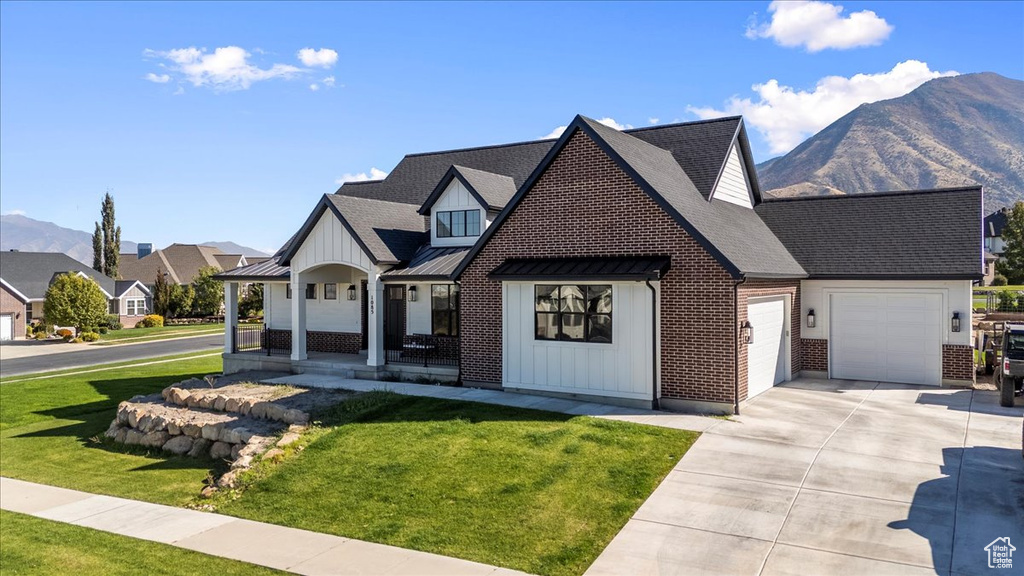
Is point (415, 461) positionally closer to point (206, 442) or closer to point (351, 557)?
point (351, 557)

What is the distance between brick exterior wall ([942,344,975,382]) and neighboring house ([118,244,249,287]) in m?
68.8

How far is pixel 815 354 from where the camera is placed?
722 inches

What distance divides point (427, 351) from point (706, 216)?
846 centimetres

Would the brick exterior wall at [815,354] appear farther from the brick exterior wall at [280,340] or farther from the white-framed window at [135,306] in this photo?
the white-framed window at [135,306]

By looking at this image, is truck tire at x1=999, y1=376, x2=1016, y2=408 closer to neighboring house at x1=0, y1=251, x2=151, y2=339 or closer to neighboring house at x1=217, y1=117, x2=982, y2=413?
neighboring house at x1=217, y1=117, x2=982, y2=413

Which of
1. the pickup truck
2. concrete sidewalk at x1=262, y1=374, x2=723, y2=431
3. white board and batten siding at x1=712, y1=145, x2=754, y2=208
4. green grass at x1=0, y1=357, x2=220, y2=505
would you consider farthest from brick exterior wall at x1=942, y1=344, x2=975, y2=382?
green grass at x1=0, y1=357, x2=220, y2=505

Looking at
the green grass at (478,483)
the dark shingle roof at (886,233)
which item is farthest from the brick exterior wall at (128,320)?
the dark shingle roof at (886,233)

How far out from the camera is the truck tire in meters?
14.3

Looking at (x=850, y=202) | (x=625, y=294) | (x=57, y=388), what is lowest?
(x=57, y=388)

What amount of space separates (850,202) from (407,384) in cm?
1402

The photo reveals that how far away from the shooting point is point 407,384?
17906 mm

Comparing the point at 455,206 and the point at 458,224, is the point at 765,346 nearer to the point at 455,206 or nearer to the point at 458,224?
the point at 458,224

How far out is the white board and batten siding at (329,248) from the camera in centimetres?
Result: 1964

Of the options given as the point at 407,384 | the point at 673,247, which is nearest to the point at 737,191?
the point at 673,247
